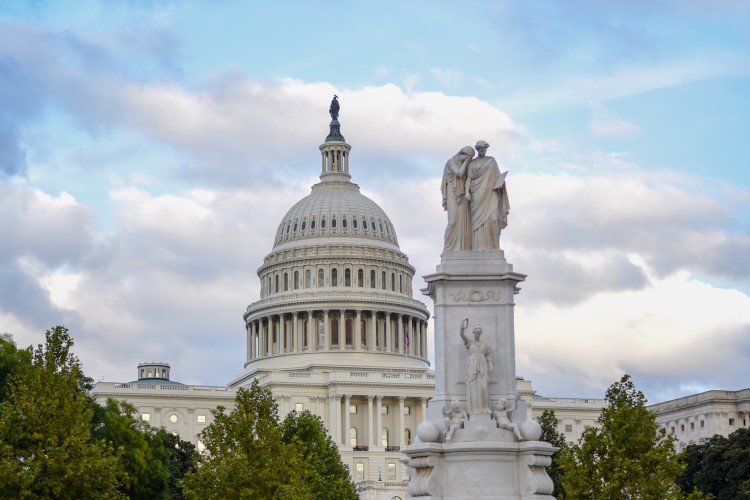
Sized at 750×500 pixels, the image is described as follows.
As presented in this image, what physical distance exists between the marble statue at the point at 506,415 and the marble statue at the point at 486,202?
4.05 meters

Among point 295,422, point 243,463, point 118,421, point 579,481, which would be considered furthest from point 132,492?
point 579,481

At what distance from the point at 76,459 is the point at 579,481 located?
1702 centimetres

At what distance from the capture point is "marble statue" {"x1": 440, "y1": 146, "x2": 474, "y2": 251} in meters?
41.1

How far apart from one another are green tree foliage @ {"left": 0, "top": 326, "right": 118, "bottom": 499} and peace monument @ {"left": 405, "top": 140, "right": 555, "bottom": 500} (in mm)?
17309

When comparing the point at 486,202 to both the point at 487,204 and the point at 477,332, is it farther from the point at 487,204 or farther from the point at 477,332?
the point at 477,332

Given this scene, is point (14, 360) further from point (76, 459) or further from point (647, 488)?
point (647, 488)

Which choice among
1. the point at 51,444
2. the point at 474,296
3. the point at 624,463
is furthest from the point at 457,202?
the point at 51,444

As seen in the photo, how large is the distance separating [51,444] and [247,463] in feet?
28.0

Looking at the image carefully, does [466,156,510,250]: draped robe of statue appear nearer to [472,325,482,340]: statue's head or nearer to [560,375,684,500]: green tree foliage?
[472,325,482,340]: statue's head

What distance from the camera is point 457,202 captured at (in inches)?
1625

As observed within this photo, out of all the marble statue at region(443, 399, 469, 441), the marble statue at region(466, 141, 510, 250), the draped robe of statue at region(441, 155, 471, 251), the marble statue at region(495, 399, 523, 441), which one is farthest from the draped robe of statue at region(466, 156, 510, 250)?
the marble statue at region(443, 399, 469, 441)

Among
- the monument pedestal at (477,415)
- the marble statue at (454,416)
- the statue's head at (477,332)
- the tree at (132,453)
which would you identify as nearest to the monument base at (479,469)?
the monument pedestal at (477,415)

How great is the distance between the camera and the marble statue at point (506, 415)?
39281 mm

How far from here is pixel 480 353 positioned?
130 feet
